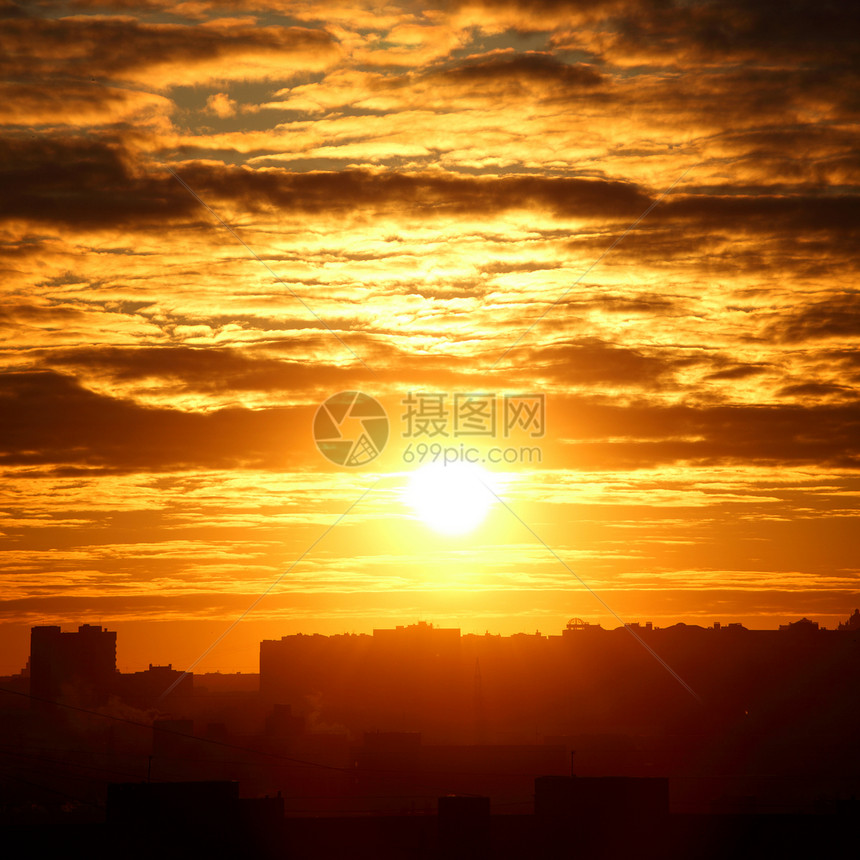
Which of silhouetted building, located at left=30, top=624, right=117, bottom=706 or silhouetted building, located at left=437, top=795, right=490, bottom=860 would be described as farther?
silhouetted building, located at left=30, top=624, right=117, bottom=706

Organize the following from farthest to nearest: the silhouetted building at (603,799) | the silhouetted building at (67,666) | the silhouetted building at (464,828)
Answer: the silhouetted building at (67,666)
the silhouetted building at (603,799)
the silhouetted building at (464,828)

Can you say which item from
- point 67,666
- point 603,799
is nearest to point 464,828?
point 603,799

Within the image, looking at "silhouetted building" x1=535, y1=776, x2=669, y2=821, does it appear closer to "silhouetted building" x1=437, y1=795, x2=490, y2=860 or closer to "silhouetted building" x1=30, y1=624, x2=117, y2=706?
"silhouetted building" x1=437, y1=795, x2=490, y2=860

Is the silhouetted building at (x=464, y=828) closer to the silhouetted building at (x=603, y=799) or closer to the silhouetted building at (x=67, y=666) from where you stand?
the silhouetted building at (x=603, y=799)

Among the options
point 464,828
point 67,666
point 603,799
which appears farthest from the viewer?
point 67,666

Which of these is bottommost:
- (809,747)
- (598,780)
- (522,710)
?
(598,780)

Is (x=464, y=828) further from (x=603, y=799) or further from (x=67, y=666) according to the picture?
(x=67, y=666)

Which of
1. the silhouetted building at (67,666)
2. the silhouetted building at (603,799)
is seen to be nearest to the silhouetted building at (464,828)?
the silhouetted building at (603,799)

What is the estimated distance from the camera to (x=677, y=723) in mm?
163250

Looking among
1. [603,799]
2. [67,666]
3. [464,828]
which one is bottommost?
[464,828]

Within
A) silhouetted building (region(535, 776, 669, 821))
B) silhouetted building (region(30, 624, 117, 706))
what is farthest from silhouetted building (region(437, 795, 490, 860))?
silhouetted building (region(30, 624, 117, 706))

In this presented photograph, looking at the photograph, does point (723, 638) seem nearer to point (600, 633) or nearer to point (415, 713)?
point (600, 633)

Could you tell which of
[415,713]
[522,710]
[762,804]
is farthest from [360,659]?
[762,804]

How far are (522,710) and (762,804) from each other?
76155 millimetres
